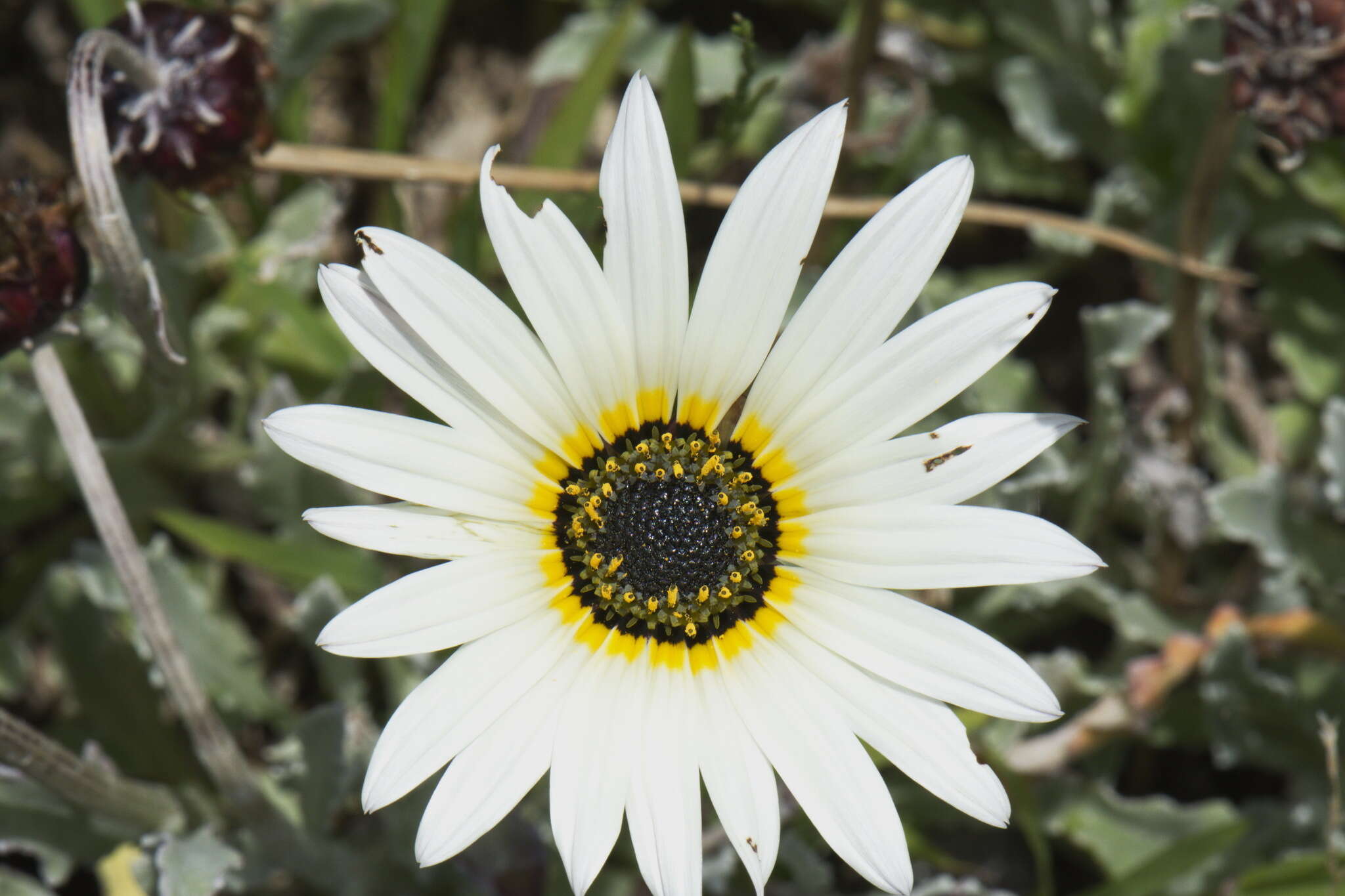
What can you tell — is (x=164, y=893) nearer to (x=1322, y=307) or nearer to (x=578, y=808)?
(x=578, y=808)

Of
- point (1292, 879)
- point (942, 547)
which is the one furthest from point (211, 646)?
point (1292, 879)

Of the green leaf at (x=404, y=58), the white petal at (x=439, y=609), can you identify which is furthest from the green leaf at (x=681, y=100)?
the white petal at (x=439, y=609)

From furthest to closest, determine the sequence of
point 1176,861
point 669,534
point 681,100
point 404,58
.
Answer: point 404,58 → point 681,100 → point 1176,861 → point 669,534

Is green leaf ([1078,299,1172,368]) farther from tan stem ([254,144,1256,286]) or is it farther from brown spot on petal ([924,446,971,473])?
brown spot on petal ([924,446,971,473])

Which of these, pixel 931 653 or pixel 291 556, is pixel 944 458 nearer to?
pixel 931 653

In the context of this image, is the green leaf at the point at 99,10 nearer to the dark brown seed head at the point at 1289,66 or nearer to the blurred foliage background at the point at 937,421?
the blurred foliage background at the point at 937,421

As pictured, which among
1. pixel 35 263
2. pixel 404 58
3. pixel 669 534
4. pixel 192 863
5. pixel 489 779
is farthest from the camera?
pixel 404 58

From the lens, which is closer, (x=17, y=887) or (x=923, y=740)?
(x=923, y=740)
